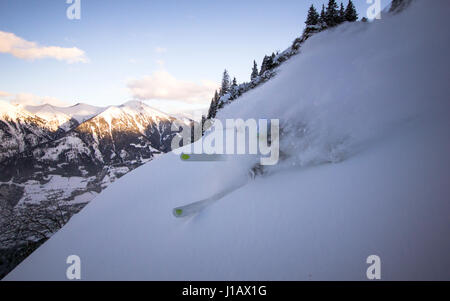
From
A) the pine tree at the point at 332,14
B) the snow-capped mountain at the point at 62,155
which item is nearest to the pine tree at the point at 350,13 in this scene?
the pine tree at the point at 332,14

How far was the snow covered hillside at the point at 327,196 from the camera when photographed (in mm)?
2170

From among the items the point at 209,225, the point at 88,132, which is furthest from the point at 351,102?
the point at 88,132

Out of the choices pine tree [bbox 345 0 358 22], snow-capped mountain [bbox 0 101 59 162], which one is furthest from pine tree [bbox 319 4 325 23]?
snow-capped mountain [bbox 0 101 59 162]

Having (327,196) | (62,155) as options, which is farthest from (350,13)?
(62,155)

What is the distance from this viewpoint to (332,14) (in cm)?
2212

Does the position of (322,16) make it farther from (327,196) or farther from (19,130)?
(19,130)

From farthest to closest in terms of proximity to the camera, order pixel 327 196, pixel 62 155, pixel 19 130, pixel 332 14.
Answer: pixel 19 130 < pixel 62 155 < pixel 332 14 < pixel 327 196

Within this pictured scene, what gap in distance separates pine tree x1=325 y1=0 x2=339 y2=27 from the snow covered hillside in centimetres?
2188

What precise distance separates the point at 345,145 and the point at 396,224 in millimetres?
1774

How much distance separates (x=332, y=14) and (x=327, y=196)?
96.6 feet

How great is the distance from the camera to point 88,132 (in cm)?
15925

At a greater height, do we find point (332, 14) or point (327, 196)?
point (332, 14)

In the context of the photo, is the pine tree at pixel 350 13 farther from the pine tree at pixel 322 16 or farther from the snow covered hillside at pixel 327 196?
the snow covered hillside at pixel 327 196

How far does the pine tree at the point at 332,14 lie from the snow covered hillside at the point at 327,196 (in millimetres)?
21876
